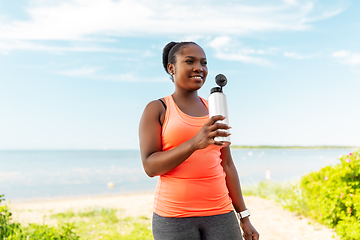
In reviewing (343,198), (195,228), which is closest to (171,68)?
(195,228)

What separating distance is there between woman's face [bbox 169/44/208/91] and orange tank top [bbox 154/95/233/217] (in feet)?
0.57

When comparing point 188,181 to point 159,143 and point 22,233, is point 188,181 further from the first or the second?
point 22,233

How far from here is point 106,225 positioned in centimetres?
628

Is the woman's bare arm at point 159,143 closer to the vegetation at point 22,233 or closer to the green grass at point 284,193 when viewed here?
the vegetation at point 22,233

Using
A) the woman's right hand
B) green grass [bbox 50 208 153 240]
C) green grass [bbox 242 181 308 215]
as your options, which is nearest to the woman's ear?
the woman's right hand

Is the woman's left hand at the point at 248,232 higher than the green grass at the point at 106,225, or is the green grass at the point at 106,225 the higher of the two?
the woman's left hand at the point at 248,232

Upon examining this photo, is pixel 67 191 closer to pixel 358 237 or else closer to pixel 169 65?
pixel 358 237

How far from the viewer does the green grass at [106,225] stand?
5.27 meters

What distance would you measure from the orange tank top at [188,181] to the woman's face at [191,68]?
17 cm

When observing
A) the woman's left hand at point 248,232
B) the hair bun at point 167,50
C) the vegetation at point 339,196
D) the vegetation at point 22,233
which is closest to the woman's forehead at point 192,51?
the hair bun at point 167,50

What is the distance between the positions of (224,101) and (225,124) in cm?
14

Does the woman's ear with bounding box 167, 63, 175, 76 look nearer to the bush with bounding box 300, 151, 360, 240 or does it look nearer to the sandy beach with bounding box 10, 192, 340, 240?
the bush with bounding box 300, 151, 360, 240

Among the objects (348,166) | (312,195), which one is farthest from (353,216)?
(312,195)

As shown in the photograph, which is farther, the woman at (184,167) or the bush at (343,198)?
the bush at (343,198)
